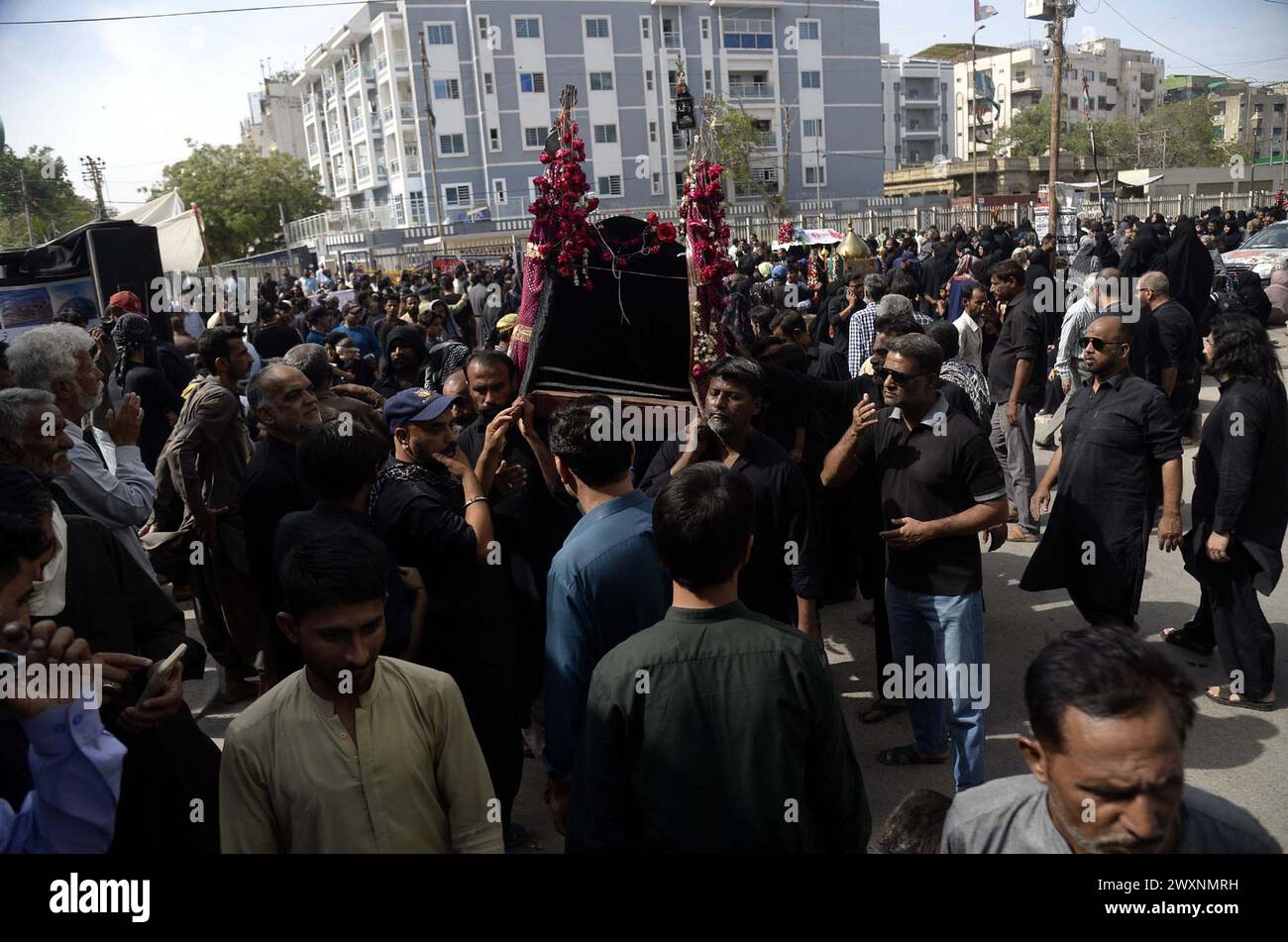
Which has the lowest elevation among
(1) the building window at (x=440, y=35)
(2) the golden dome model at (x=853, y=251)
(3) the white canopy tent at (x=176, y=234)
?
(2) the golden dome model at (x=853, y=251)

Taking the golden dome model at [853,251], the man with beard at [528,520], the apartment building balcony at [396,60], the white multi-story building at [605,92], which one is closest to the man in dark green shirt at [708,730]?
the man with beard at [528,520]

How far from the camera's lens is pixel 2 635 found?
6.23 ft

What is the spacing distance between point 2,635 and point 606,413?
5.49 ft

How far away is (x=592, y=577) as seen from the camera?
8.41 ft

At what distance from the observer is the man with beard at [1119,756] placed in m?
1.52

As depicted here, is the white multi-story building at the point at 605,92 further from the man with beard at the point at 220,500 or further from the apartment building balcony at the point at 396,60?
the man with beard at the point at 220,500

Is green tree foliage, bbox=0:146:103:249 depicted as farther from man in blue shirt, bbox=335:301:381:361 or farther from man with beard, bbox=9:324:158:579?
man with beard, bbox=9:324:158:579

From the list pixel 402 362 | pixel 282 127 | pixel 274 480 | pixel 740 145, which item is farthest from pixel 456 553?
pixel 282 127

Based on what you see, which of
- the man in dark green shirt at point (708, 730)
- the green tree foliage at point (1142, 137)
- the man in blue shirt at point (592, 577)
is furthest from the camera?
the green tree foliage at point (1142, 137)

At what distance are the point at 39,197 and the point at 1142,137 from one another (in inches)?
1902

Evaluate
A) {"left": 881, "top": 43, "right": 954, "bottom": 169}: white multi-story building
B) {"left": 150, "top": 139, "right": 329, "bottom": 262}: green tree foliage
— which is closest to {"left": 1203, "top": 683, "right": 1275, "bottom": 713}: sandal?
{"left": 150, "top": 139, "right": 329, "bottom": 262}: green tree foliage

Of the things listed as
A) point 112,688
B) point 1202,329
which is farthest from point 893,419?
point 1202,329

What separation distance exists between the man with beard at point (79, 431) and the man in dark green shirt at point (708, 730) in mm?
2238
